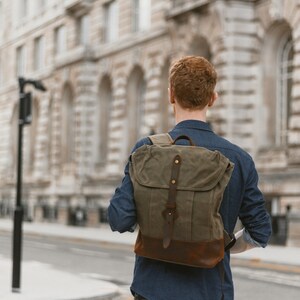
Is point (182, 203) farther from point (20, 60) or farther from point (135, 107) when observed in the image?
point (20, 60)

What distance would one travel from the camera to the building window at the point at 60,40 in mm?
42325

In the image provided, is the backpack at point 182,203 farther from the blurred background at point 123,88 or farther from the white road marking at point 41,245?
the blurred background at point 123,88

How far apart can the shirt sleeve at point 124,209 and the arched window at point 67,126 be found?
122 ft

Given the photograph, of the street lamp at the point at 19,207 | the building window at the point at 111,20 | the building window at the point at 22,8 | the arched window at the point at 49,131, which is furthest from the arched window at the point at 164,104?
the street lamp at the point at 19,207

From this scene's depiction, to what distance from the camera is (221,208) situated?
334 cm

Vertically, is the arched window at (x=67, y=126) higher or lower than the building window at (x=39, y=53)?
lower

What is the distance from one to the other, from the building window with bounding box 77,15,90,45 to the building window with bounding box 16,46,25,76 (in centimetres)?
918

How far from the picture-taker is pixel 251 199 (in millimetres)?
3396

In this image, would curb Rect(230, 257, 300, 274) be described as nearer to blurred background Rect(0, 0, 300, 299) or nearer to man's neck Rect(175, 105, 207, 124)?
blurred background Rect(0, 0, 300, 299)

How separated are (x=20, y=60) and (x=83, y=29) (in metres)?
10.1

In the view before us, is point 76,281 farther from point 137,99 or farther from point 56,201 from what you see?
point 56,201

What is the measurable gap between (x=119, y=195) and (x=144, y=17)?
31534 mm

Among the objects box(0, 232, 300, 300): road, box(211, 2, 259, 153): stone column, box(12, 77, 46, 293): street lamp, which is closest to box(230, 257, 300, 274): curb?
box(0, 232, 300, 300): road

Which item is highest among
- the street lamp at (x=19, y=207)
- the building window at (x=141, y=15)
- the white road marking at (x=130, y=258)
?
the building window at (x=141, y=15)
